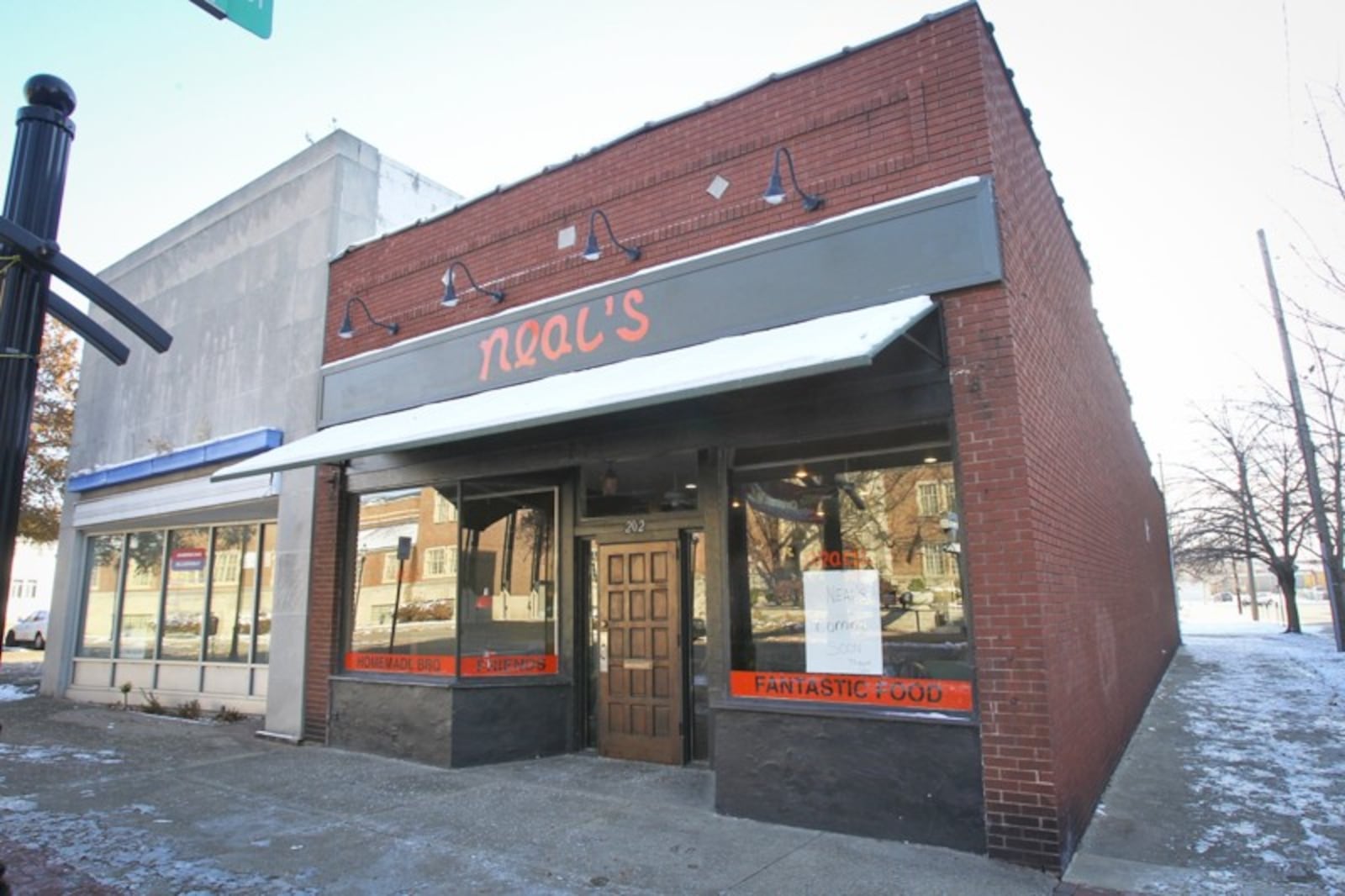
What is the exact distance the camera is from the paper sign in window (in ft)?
19.6

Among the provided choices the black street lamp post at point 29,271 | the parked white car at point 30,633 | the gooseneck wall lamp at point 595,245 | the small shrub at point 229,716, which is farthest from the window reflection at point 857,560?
the parked white car at point 30,633

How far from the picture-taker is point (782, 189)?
6426mm

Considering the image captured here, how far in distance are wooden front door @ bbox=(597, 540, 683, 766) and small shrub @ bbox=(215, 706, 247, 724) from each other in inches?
233

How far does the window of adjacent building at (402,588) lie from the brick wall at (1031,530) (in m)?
5.24

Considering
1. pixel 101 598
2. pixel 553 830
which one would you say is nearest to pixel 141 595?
pixel 101 598

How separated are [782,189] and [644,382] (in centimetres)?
192

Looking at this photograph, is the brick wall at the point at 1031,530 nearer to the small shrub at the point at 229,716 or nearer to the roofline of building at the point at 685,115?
the roofline of building at the point at 685,115

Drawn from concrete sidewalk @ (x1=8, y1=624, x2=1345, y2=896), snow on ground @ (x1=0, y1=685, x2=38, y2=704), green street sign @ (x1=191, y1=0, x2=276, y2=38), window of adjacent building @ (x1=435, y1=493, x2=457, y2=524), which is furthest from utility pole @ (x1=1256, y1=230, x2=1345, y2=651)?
snow on ground @ (x1=0, y1=685, x2=38, y2=704)

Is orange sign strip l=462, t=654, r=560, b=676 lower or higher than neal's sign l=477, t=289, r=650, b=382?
lower

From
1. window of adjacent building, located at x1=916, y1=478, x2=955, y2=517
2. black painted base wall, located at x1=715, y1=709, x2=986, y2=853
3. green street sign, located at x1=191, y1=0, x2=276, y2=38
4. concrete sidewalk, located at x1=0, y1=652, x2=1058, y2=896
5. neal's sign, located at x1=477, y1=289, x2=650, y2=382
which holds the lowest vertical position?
concrete sidewalk, located at x1=0, y1=652, x2=1058, y2=896

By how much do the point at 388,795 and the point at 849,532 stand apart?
438cm

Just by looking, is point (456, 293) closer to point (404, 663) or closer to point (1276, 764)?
point (404, 663)

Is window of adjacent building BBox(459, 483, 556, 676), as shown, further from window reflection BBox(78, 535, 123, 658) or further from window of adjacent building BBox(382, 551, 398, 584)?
window reflection BBox(78, 535, 123, 658)

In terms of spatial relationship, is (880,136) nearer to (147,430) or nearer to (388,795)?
(388,795)
